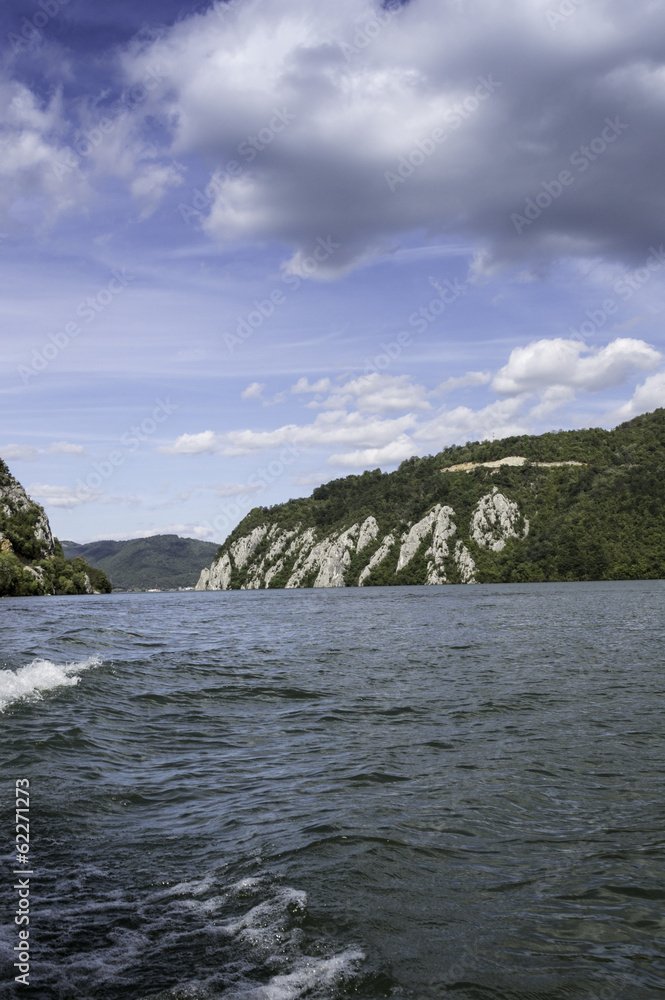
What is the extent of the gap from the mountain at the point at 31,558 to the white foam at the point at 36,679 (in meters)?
107

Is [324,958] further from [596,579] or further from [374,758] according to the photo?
[596,579]

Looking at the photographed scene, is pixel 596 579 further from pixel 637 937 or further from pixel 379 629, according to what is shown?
pixel 637 937

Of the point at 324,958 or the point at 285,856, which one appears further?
the point at 285,856

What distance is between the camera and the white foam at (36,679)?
18.7 m

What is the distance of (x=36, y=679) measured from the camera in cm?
2073

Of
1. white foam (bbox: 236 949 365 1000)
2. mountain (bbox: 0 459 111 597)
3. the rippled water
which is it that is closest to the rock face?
mountain (bbox: 0 459 111 597)

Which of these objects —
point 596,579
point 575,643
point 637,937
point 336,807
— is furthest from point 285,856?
point 596,579

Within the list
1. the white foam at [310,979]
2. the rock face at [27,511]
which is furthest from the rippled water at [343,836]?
the rock face at [27,511]

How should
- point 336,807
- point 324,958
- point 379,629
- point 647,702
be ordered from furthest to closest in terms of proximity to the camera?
point 379,629
point 647,702
point 336,807
point 324,958

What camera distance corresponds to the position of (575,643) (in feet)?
101

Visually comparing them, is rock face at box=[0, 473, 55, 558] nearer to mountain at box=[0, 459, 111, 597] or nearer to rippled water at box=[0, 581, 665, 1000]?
mountain at box=[0, 459, 111, 597]

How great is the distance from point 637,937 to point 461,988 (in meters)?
2.05

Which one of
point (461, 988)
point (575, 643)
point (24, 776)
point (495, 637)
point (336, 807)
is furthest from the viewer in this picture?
point (495, 637)

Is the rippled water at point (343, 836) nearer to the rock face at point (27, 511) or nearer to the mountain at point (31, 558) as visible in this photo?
the mountain at point (31, 558)
